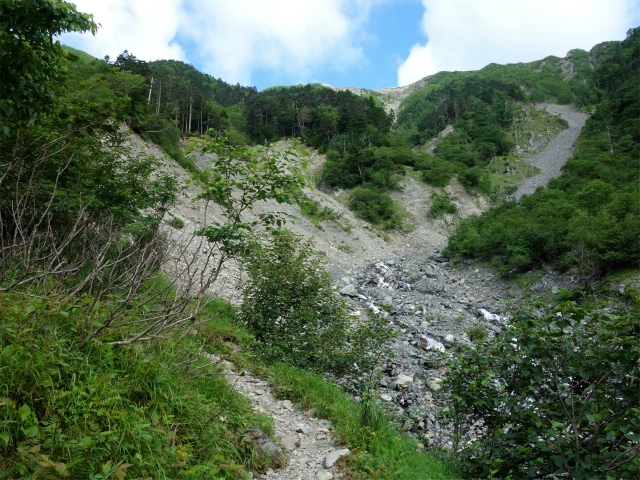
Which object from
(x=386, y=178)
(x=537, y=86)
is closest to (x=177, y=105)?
(x=386, y=178)

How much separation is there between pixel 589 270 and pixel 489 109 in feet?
278

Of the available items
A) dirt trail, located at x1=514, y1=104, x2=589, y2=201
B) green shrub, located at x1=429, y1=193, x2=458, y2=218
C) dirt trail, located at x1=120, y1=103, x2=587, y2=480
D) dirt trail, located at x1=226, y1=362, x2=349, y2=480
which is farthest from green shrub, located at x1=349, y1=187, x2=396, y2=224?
dirt trail, located at x1=226, y1=362, x2=349, y2=480

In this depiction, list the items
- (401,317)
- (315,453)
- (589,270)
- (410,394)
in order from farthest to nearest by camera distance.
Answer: (589,270)
(401,317)
(410,394)
(315,453)

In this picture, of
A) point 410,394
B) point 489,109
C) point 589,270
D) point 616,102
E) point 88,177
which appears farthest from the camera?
point 489,109

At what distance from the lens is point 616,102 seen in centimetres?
5569

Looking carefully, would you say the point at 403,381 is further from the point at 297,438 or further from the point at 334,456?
the point at 334,456

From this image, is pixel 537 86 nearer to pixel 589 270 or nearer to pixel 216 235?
pixel 589 270

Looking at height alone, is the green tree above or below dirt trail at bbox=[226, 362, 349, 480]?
above

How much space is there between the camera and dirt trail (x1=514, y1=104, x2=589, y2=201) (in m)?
56.4

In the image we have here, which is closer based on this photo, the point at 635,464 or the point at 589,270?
the point at 635,464

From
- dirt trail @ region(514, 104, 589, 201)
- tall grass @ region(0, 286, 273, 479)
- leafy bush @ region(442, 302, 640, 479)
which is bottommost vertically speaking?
tall grass @ region(0, 286, 273, 479)

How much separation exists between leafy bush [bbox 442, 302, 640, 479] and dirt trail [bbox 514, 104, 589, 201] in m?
52.4

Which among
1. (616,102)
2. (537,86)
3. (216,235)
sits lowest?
(216,235)

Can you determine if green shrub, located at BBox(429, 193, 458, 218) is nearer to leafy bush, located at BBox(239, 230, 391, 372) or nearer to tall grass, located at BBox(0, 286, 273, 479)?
leafy bush, located at BBox(239, 230, 391, 372)
